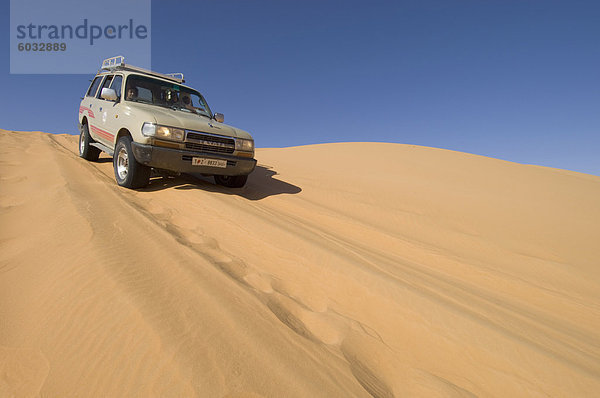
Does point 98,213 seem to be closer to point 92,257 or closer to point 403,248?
point 92,257

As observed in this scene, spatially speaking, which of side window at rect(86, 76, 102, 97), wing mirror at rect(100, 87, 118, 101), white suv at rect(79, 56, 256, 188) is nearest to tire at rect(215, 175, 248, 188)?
white suv at rect(79, 56, 256, 188)

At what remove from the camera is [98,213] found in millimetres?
2914

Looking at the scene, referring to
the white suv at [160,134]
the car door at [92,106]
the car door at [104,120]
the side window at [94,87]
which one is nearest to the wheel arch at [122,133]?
the white suv at [160,134]

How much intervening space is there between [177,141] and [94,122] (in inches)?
129

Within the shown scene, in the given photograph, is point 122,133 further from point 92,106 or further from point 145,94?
point 92,106

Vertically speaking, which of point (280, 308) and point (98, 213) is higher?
point (98, 213)

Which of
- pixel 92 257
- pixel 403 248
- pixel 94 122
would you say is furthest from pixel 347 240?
pixel 94 122

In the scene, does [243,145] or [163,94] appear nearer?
[243,145]

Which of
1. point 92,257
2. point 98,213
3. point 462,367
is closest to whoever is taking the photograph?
point 462,367

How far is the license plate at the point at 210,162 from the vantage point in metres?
4.16

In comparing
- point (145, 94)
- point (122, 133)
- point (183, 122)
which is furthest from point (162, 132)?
point (145, 94)

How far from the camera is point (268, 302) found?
6.38 ft

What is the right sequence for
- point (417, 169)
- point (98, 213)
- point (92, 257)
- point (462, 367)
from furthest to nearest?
point (417, 169)
point (98, 213)
point (92, 257)
point (462, 367)

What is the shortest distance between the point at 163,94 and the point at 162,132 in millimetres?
1863
